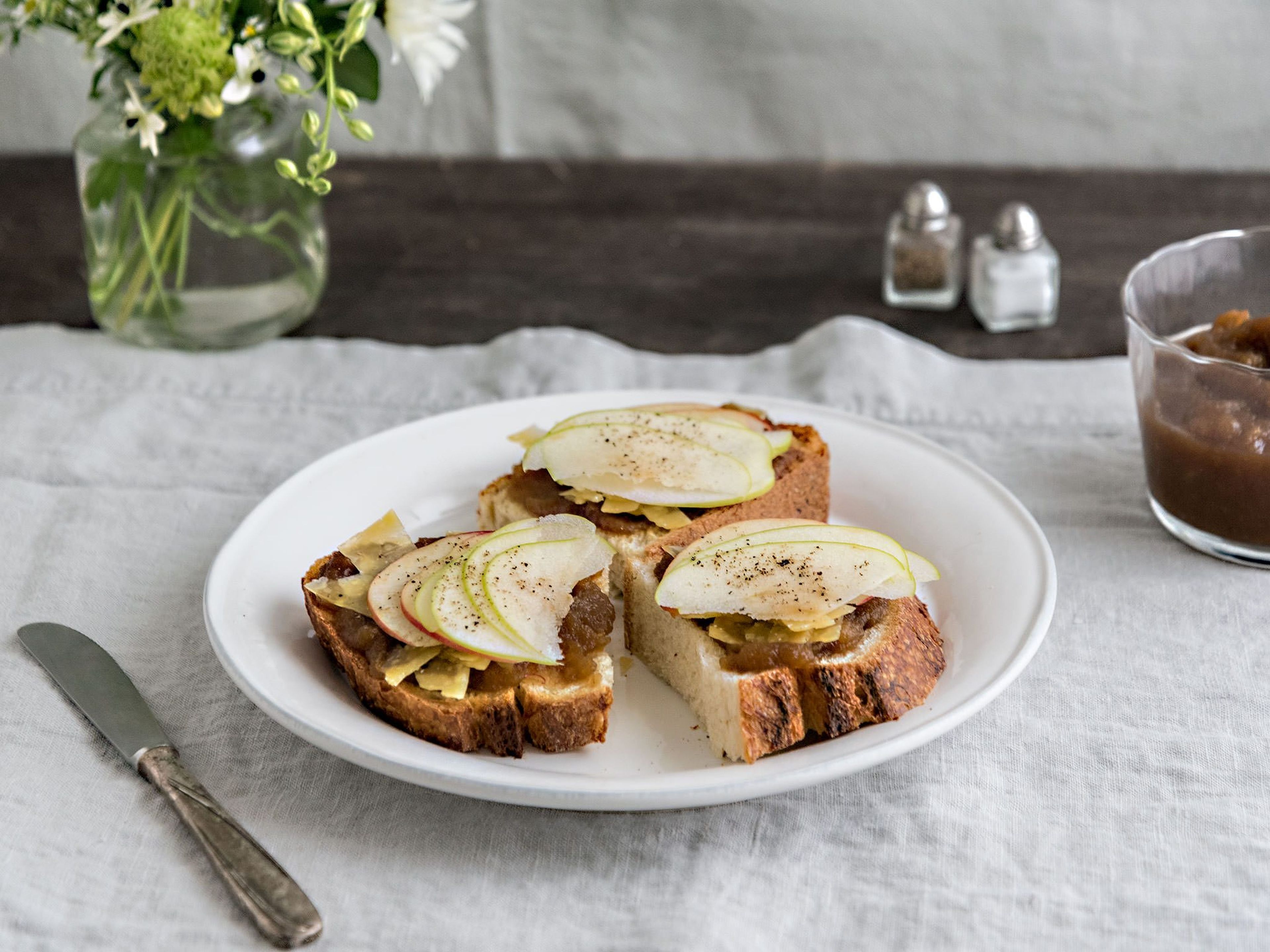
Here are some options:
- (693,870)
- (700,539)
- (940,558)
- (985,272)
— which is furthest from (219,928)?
(985,272)

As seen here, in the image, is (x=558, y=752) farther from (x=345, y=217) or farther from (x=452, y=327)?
(x=345, y=217)

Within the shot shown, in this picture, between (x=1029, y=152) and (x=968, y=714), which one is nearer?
(x=968, y=714)

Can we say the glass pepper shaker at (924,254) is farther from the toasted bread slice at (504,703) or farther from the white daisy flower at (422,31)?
the toasted bread slice at (504,703)

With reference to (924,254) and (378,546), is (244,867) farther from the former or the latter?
(924,254)

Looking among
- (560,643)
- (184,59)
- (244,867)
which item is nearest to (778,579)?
(560,643)

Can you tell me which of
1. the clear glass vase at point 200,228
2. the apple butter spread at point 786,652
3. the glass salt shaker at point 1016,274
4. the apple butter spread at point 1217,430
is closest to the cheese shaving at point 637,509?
the apple butter spread at point 786,652

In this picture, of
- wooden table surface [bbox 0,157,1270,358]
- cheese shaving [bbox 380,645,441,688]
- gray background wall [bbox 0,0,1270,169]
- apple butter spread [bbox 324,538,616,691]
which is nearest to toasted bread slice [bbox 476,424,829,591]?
apple butter spread [bbox 324,538,616,691]
